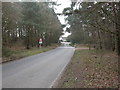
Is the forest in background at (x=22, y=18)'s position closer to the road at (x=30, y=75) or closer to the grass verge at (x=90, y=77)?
the road at (x=30, y=75)

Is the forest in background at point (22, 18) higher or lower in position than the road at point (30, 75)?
higher

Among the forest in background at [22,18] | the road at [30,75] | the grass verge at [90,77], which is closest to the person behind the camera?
the grass verge at [90,77]

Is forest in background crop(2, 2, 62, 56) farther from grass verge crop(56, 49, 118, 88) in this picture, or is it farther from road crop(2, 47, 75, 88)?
grass verge crop(56, 49, 118, 88)

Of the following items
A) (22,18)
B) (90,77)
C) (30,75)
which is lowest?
(30,75)

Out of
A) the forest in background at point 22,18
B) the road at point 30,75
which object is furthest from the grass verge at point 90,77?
the forest in background at point 22,18

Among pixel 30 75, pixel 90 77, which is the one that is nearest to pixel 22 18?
pixel 30 75

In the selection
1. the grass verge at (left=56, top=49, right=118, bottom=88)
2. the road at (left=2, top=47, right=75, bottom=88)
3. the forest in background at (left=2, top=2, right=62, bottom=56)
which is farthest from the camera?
the forest in background at (left=2, top=2, right=62, bottom=56)

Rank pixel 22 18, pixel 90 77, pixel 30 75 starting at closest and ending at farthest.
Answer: pixel 90 77 → pixel 30 75 → pixel 22 18

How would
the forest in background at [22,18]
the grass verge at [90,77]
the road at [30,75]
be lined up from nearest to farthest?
1. the grass verge at [90,77]
2. the road at [30,75]
3. the forest in background at [22,18]

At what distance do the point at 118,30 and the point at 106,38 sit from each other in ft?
64.9

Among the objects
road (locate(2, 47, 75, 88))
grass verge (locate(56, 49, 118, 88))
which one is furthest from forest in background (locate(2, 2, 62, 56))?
grass verge (locate(56, 49, 118, 88))

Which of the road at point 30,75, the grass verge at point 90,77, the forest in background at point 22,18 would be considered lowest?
the road at point 30,75

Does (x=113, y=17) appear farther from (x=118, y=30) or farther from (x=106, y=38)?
(x=106, y=38)

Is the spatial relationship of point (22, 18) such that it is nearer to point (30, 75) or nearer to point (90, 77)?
point (30, 75)
